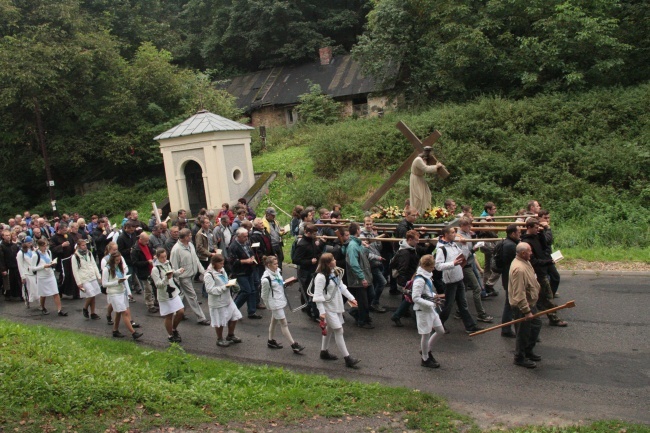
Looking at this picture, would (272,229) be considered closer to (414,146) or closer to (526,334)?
(414,146)

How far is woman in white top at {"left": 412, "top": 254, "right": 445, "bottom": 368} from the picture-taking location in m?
8.78

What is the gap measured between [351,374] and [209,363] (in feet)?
7.55

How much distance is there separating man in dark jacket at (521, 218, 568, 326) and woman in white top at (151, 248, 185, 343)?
6145mm

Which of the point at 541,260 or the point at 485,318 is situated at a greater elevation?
the point at 541,260

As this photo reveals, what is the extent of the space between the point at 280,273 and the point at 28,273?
7296 mm

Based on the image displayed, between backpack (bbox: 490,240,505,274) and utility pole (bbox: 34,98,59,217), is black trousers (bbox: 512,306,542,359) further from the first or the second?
utility pole (bbox: 34,98,59,217)

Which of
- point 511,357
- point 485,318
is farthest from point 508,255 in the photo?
point 511,357

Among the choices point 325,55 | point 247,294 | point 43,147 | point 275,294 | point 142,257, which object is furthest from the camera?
point 325,55

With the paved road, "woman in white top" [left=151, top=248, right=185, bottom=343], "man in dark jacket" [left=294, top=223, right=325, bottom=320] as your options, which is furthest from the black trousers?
"woman in white top" [left=151, top=248, right=185, bottom=343]

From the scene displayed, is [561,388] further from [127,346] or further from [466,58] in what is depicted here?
[466,58]

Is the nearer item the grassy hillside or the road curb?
the road curb

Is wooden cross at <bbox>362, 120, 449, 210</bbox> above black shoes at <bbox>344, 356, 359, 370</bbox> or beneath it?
above

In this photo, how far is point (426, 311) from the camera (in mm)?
8805

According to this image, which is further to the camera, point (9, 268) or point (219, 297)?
point (9, 268)
